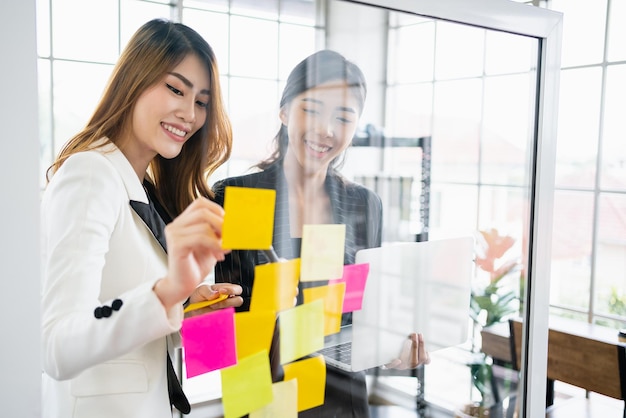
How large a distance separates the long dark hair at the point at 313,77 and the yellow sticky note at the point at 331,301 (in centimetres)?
18

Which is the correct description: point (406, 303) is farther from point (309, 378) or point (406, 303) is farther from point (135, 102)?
point (135, 102)

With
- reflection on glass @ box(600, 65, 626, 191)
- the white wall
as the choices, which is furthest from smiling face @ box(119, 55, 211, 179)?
reflection on glass @ box(600, 65, 626, 191)

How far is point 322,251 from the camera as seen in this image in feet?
2.65

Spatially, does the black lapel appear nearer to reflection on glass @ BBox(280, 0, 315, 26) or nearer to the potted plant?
reflection on glass @ BBox(280, 0, 315, 26)

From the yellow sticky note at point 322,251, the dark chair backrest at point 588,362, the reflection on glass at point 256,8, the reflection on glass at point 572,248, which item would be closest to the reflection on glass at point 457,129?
the yellow sticky note at point 322,251

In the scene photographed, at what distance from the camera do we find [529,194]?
109 cm

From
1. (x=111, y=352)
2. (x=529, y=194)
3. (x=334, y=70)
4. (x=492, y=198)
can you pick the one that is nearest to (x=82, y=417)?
(x=111, y=352)

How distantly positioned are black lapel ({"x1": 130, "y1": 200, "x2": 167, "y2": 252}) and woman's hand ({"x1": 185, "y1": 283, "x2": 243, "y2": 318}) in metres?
0.08

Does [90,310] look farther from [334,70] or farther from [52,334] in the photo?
[334,70]

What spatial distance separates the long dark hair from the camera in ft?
2.47

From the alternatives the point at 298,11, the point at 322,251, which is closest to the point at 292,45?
the point at 298,11

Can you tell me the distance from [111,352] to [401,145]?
54cm

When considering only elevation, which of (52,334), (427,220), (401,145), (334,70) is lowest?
(52,334)

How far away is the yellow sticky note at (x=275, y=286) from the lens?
74cm
